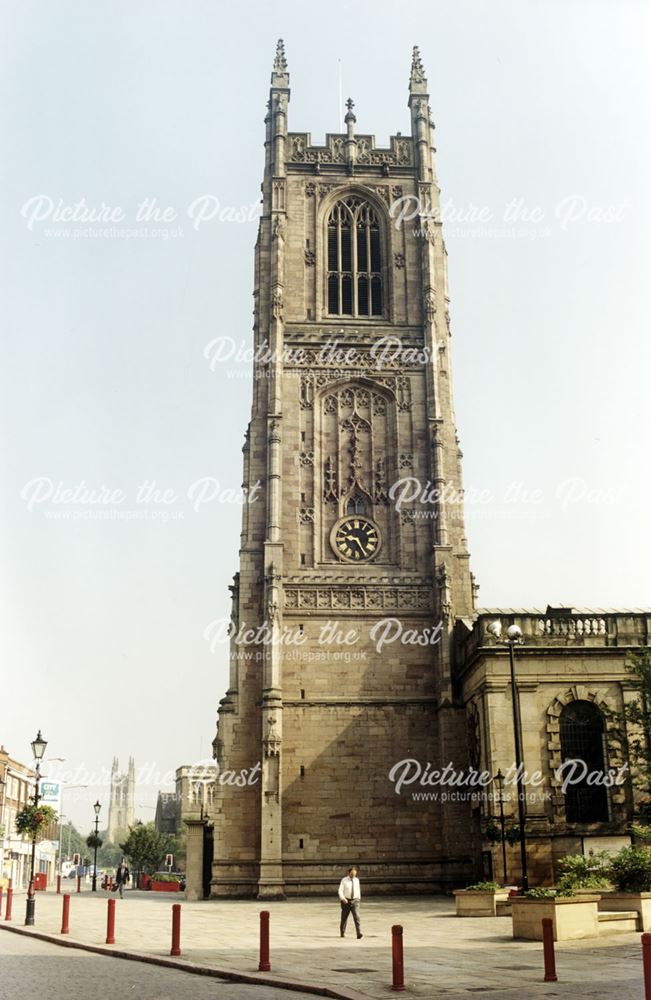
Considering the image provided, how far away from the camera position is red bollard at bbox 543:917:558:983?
49.6 feet

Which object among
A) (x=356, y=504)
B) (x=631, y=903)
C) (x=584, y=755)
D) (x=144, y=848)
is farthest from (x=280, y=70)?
(x=144, y=848)

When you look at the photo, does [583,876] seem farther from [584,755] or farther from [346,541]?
[346,541]

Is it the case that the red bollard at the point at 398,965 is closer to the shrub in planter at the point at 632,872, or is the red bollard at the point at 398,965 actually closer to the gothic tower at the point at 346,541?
the shrub in planter at the point at 632,872

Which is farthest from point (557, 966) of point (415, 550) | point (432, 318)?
point (432, 318)

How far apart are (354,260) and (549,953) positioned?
44182 millimetres

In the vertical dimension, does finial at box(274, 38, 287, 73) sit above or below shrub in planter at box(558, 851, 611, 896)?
above

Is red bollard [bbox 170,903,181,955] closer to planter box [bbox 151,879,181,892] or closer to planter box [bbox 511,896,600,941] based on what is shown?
planter box [bbox 511,896,600,941]

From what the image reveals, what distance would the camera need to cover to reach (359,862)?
1705 inches

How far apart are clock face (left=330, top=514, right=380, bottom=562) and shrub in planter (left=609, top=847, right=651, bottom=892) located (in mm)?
25586

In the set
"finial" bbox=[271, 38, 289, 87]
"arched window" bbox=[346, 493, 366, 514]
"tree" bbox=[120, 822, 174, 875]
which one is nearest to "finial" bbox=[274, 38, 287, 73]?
"finial" bbox=[271, 38, 289, 87]

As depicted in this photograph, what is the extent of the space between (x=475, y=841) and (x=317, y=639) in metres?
11.0

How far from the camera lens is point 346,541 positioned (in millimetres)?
48938

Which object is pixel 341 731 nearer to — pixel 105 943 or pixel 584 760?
pixel 584 760

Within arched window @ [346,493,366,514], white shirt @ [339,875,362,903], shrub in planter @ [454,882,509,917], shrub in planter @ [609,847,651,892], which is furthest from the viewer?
arched window @ [346,493,366,514]
